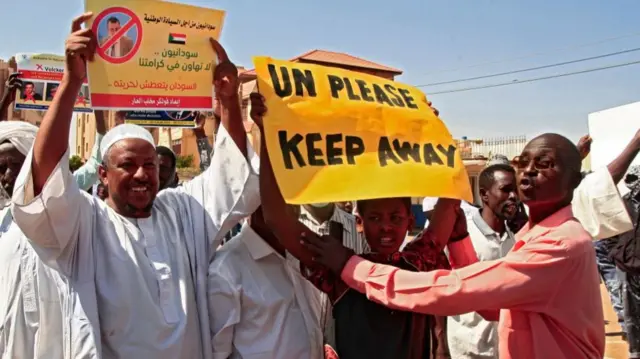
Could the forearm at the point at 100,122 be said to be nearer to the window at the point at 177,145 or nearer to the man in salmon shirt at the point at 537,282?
the man in salmon shirt at the point at 537,282

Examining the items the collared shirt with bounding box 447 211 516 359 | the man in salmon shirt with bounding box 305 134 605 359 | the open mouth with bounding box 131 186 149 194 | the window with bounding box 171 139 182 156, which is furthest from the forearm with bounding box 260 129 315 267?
the window with bounding box 171 139 182 156

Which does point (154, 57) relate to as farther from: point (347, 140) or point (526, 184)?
point (526, 184)

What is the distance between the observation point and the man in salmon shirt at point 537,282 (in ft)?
6.62

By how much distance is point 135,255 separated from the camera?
244cm

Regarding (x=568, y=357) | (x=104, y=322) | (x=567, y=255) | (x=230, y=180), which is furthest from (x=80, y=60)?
(x=568, y=357)

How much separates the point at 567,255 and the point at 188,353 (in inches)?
58.6

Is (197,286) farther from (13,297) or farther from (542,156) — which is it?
(542,156)

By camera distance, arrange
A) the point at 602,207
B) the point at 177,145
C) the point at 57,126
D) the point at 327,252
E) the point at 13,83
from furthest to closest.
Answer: the point at 177,145
the point at 13,83
the point at 602,207
the point at 327,252
the point at 57,126

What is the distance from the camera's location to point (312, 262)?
7.80 feet

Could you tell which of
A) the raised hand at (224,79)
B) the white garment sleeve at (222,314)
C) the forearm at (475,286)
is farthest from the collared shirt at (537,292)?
the raised hand at (224,79)

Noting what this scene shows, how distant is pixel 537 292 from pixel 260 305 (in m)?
1.12

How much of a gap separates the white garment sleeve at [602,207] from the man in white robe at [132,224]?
198 centimetres

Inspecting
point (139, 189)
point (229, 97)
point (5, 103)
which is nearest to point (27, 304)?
point (139, 189)

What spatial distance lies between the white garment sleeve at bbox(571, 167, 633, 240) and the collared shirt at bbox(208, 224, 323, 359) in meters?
1.76
